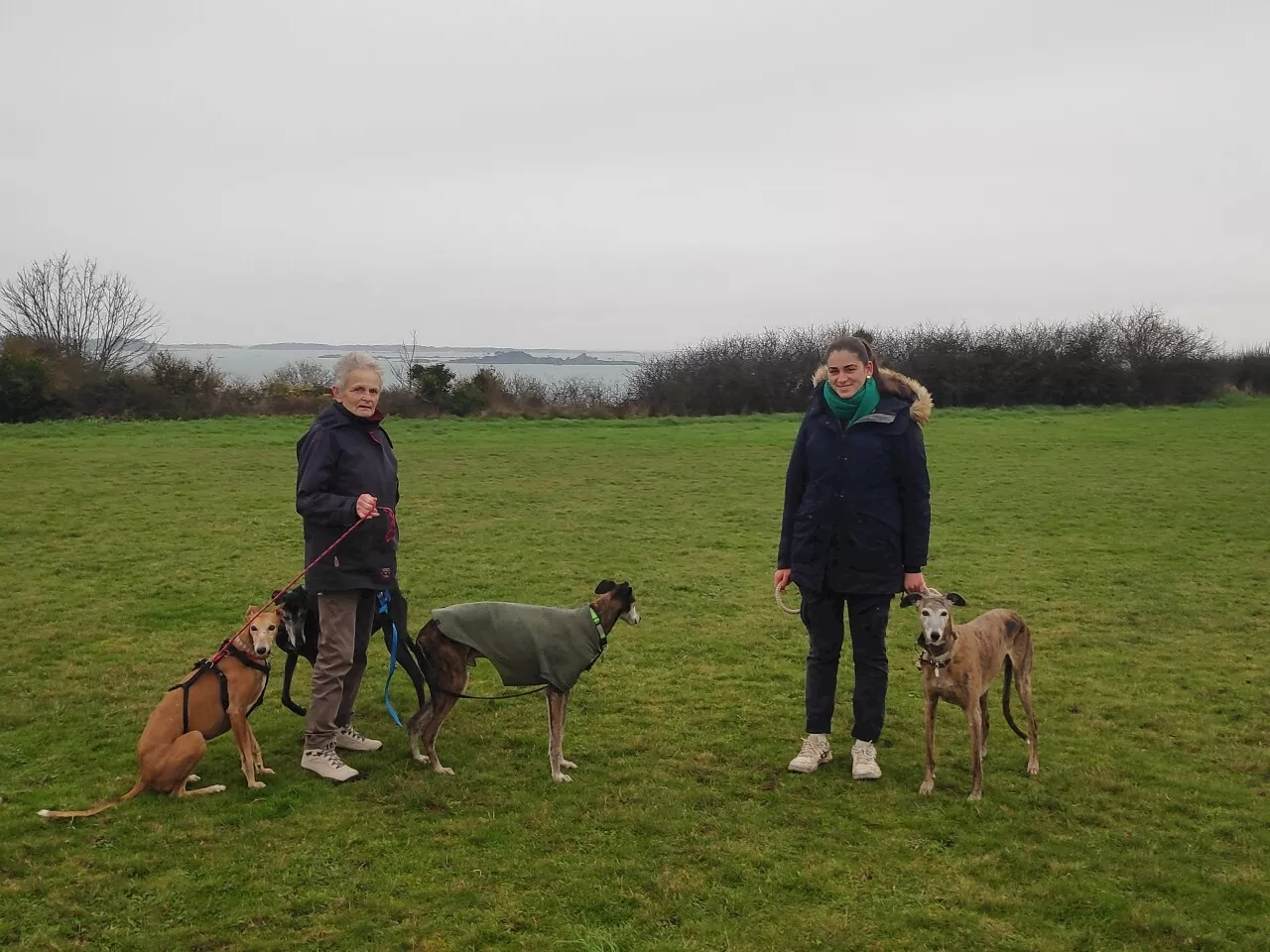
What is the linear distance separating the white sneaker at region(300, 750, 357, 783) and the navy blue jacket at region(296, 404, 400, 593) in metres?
0.91

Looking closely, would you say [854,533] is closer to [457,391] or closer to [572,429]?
[572,429]

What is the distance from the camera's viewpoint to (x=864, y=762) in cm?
506

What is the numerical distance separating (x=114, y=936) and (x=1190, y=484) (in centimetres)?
1744

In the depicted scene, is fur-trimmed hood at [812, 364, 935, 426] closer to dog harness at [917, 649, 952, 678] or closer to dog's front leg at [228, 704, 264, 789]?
dog harness at [917, 649, 952, 678]

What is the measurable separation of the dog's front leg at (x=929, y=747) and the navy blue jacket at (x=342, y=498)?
2.93m

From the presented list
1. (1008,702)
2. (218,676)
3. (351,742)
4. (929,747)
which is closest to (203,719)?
(218,676)

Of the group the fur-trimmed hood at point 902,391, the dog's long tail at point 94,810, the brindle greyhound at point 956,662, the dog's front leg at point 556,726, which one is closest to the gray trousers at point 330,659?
the dog's long tail at point 94,810

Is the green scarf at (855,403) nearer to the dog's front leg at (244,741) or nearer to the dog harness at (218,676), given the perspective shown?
the dog harness at (218,676)

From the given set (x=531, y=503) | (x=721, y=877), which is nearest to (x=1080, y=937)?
(x=721, y=877)

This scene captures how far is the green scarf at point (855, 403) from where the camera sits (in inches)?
193

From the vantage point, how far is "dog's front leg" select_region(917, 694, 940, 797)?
4832 mm

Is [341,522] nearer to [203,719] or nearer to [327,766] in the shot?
[203,719]

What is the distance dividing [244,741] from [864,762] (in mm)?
3246

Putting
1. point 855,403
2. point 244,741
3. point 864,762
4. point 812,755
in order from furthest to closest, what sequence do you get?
point 812,755, point 864,762, point 855,403, point 244,741
